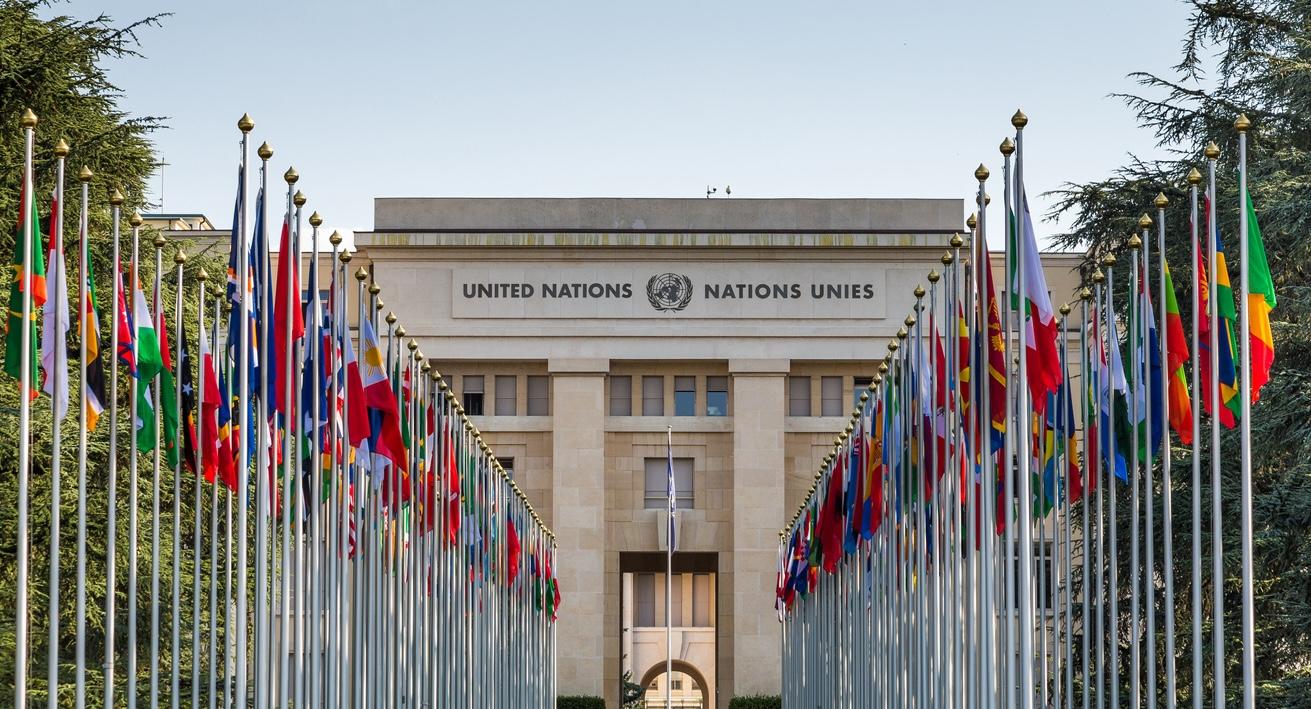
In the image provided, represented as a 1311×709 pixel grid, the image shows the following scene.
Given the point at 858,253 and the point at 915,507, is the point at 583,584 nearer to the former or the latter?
the point at 858,253

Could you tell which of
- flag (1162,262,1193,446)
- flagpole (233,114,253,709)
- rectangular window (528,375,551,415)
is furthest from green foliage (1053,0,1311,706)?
rectangular window (528,375,551,415)

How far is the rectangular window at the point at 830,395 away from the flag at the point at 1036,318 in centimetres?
4740

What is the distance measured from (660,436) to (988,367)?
46.8 meters

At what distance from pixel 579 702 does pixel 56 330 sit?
46555mm

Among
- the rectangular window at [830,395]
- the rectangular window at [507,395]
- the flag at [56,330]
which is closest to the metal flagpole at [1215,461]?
the flag at [56,330]

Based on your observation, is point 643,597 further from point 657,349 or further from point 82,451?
point 82,451

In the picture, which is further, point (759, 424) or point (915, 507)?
point (759, 424)

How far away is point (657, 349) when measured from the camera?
67.9 metres

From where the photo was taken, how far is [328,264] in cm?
6888

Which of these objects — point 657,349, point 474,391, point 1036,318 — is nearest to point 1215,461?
point 1036,318

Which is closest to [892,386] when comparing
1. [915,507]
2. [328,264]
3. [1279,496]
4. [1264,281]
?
[915,507]

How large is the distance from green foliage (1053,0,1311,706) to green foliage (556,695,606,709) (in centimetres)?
2621

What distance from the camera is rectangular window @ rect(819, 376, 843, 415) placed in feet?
225

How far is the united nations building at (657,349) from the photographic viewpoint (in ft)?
220
